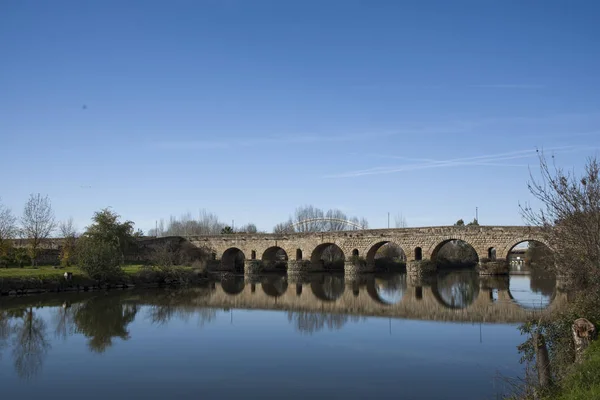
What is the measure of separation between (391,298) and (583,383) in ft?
55.2

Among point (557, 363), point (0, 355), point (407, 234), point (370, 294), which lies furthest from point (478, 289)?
point (0, 355)

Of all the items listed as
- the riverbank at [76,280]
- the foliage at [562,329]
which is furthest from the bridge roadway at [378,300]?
the foliage at [562,329]

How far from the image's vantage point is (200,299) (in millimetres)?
22516

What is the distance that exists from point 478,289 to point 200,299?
12144 millimetres

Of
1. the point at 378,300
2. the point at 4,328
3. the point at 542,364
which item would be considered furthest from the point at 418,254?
the point at 542,364

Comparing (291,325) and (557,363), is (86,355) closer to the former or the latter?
(291,325)

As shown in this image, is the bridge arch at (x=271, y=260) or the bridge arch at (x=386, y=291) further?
the bridge arch at (x=271, y=260)

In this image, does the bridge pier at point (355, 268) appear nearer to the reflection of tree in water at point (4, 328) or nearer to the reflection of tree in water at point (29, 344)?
the reflection of tree in water at point (29, 344)

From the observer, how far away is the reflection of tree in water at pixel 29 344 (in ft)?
35.2

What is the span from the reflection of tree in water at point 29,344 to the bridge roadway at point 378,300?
19.1ft

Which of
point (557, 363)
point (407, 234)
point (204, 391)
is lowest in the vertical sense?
point (204, 391)

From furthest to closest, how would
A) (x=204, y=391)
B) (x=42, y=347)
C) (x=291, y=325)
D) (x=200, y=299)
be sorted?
1. (x=200, y=299)
2. (x=291, y=325)
3. (x=42, y=347)
4. (x=204, y=391)

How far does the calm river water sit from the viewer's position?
9297 millimetres

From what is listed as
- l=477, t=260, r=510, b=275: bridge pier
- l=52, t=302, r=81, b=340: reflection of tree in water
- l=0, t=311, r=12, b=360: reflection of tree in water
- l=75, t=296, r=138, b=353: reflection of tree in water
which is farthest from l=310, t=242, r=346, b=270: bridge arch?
l=0, t=311, r=12, b=360: reflection of tree in water
